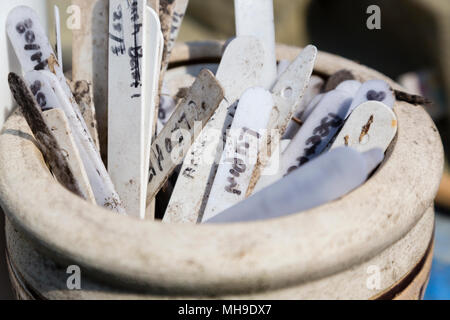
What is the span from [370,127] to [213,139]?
20 cm

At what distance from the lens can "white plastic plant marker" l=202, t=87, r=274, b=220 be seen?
65 cm

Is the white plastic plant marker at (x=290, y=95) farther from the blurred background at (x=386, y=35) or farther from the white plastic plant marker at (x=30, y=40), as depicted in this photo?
the blurred background at (x=386, y=35)

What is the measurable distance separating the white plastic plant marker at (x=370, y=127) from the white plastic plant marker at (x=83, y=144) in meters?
0.29

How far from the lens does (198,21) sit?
6.35ft

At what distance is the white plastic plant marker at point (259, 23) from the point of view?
2.59 ft

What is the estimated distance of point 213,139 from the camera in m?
0.71

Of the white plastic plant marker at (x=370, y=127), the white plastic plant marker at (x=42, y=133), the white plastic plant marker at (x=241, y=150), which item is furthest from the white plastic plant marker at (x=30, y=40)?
the white plastic plant marker at (x=370, y=127)

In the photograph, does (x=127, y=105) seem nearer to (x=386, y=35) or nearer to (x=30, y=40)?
(x=30, y=40)

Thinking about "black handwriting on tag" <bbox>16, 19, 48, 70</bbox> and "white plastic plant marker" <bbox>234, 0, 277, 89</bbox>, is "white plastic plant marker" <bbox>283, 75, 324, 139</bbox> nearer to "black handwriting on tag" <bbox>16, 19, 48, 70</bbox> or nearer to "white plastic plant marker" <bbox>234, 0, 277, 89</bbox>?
"white plastic plant marker" <bbox>234, 0, 277, 89</bbox>

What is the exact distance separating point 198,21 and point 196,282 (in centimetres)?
158

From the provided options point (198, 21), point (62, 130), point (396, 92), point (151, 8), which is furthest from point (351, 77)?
point (198, 21)

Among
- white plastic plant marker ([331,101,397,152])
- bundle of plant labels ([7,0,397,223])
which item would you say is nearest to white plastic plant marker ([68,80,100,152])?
bundle of plant labels ([7,0,397,223])
